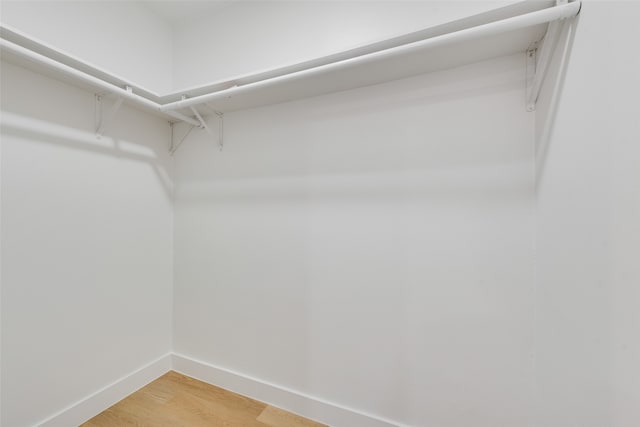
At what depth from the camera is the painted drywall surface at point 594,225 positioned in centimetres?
57

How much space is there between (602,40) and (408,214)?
2.87 feet

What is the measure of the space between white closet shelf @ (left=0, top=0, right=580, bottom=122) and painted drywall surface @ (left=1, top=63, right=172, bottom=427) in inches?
9.5

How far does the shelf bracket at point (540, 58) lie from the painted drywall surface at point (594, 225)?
6cm

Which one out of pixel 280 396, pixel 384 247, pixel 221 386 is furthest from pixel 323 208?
pixel 221 386

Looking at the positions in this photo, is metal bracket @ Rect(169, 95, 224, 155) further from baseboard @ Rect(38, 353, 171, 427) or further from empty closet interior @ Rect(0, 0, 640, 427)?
baseboard @ Rect(38, 353, 171, 427)

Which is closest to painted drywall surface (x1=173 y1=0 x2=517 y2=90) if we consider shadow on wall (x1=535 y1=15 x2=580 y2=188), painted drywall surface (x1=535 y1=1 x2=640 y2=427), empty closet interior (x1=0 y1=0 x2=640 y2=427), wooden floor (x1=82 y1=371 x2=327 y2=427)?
empty closet interior (x1=0 y1=0 x2=640 y2=427)

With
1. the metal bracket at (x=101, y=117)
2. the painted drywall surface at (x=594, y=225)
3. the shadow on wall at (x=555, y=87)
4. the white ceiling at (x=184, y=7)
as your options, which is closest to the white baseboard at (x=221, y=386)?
the painted drywall surface at (x=594, y=225)

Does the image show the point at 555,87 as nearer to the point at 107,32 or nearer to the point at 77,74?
the point at 77,74

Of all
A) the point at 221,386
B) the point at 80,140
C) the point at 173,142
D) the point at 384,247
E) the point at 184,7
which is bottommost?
the point at 221,386

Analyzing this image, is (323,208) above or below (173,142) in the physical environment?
below

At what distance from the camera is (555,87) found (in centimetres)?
92

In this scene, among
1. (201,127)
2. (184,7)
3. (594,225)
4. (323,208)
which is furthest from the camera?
(201,127)

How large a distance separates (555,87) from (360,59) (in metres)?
0.72

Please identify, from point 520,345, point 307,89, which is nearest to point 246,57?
point 307,89
